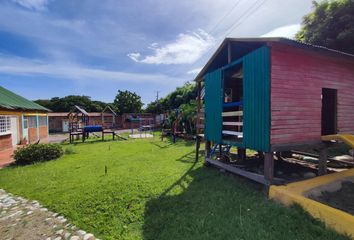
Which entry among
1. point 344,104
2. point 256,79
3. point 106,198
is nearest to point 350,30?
point 344,104

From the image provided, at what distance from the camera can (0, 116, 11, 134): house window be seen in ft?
45.0

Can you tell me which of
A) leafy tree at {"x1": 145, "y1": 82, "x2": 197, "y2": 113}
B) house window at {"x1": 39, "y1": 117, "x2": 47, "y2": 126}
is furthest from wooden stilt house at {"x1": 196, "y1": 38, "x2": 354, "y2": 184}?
leafy tree at {"x1": 145, "y1": 82, "x2": 197, "y2": 113}

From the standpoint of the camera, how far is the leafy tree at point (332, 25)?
11.3 meters

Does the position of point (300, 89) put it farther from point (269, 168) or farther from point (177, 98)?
point (177, 98)

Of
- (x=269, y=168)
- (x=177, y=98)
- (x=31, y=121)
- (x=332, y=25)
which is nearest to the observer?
(x=269, y=168)

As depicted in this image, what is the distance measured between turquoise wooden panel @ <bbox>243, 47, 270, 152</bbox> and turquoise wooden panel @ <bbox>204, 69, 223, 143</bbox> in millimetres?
1356

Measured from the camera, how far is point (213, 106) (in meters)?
7.48

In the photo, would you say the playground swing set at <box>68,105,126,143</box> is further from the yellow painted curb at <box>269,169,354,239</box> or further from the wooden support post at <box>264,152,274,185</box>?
the yellow painted curb at <box>269,169,354,239</box>

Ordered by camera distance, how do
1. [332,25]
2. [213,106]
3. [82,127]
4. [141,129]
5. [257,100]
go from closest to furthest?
[257,100], [213,106], [332,25], [82,127], [141,129]

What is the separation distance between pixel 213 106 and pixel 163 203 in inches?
154

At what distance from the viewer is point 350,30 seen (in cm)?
1102

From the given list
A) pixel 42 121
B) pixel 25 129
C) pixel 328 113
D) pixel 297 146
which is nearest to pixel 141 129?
pixel 42 121

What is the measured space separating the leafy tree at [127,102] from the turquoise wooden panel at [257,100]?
3909 centimetres

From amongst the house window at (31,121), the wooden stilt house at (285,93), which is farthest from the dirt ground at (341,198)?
the house window at (31,121)
